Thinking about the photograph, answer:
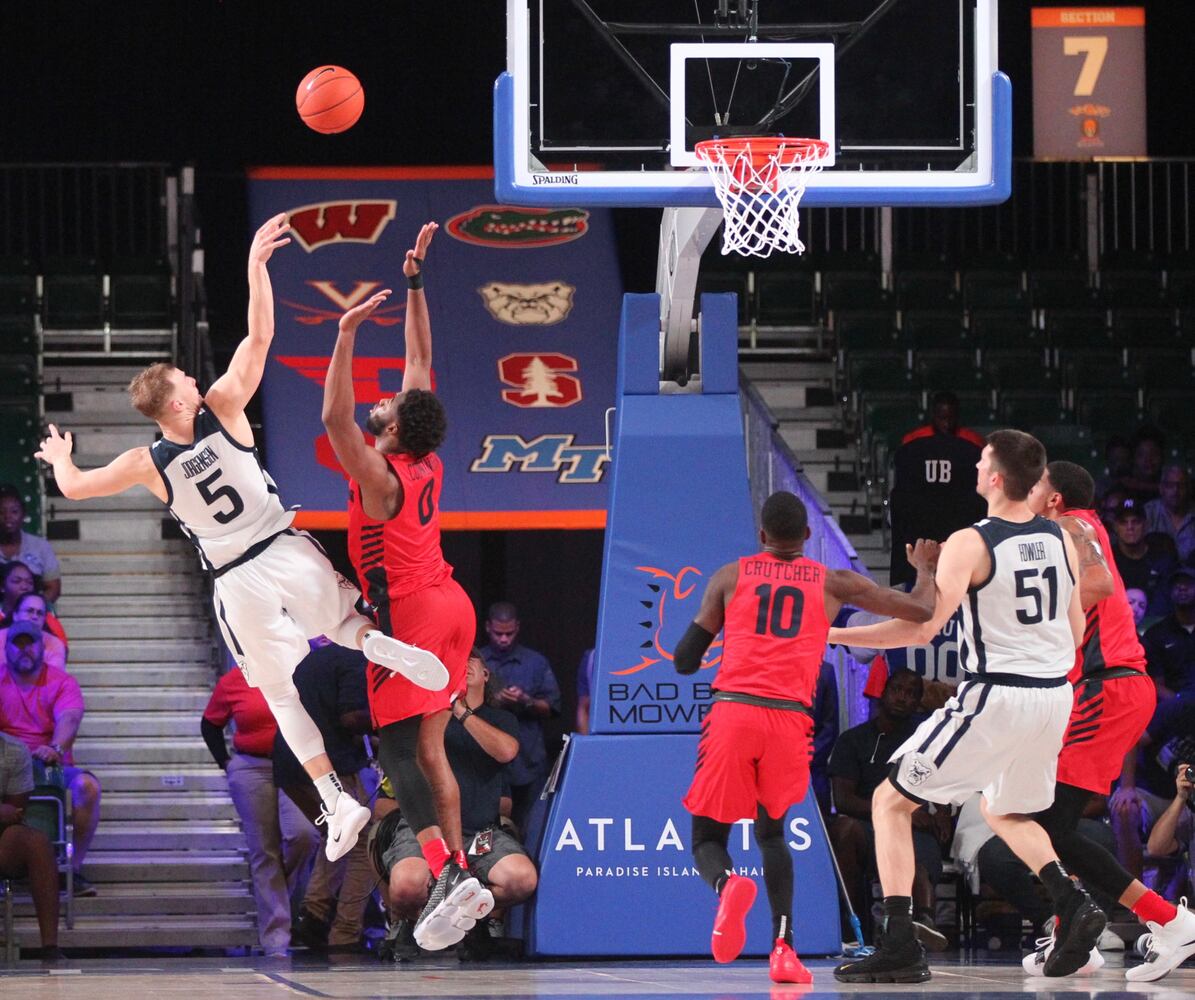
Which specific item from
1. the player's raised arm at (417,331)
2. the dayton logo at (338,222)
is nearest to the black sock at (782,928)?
the player's raised arm at (417,331)

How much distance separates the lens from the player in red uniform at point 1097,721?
7.87m

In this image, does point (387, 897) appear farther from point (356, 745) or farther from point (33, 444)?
point (33, 444)

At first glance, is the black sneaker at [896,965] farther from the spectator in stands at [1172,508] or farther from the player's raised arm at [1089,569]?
the spectator in stands at [1172,508]

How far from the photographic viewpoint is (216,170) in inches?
731

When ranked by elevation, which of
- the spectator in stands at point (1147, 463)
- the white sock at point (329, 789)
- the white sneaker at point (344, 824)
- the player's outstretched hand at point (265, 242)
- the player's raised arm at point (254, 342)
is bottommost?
the white sneaker at point (344, 824)

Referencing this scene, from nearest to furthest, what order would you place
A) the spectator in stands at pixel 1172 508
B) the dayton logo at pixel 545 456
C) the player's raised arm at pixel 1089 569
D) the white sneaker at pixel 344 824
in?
the white sneaker at pixel 344 824 < the player's raised arm at pixel 1089 569 < the spectator in stands at pixel 1172 508 < the dayton logo at pixel 545 456

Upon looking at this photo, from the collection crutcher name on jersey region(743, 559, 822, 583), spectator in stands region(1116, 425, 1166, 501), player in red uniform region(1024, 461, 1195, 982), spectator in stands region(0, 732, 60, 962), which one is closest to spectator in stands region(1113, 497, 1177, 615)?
spectator in stands region(1116, 425, 1166, 501)

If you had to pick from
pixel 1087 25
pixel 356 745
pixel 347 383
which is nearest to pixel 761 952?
pixel 356 745

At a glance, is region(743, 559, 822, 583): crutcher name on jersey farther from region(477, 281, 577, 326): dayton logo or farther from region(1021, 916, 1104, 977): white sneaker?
region(477, 281, 577, 326): dayton logo

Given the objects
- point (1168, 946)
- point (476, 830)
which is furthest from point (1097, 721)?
point (476, 830)

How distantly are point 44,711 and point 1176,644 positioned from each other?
681cm

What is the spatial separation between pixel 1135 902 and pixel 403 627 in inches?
126

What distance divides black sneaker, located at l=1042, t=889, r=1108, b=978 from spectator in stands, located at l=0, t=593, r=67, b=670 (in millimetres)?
6440

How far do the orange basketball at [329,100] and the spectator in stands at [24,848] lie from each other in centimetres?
424
